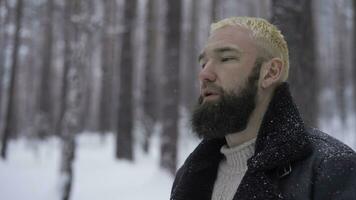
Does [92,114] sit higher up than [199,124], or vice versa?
[199,124]

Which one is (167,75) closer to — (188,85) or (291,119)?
(291,119)

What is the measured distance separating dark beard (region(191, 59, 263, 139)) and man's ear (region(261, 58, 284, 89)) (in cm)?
3

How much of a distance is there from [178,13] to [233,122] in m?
9.09

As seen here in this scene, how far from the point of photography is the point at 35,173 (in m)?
12.3

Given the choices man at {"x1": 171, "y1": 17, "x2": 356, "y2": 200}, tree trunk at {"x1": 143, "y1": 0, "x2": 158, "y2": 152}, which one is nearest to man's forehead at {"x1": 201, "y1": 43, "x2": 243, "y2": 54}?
man at {"x1": 171, "y1": 17, "x2": 356, "y2": 200}

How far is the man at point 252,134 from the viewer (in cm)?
165

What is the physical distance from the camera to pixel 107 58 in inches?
901

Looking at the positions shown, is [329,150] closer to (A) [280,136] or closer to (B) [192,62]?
(A) [280,136]

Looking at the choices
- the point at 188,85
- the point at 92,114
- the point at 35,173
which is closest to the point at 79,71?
Result: the point at 35,173

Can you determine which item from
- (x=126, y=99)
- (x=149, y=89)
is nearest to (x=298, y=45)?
(x=126, y=99)

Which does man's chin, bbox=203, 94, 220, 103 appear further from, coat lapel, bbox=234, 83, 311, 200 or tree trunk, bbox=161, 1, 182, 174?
tree trunk, bbox=161, 1, 182, 174

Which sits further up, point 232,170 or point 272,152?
point 272,152

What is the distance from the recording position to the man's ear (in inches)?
78.2

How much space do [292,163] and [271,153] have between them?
88 mm
